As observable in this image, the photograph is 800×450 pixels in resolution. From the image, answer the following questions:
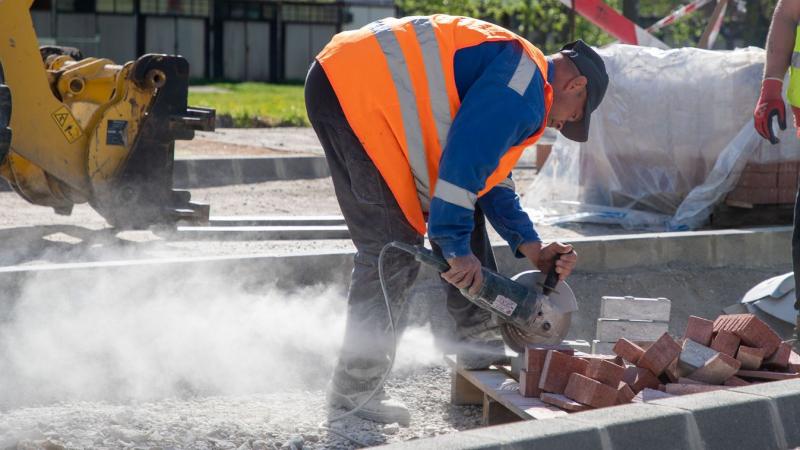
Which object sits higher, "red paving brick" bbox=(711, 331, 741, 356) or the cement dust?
"red paving brick" bbox=(711, 331, 741, 356)

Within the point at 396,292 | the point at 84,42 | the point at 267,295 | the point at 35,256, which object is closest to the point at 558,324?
the point at 396,292

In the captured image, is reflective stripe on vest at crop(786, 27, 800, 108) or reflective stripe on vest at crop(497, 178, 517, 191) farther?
reflective stripe on vest at crop(786, 27, 800, 108)

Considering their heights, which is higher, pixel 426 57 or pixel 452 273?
pixel 426 57

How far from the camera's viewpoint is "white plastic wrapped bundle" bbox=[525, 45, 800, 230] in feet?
27.7

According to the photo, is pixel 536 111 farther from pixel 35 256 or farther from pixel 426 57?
pixel 35 256

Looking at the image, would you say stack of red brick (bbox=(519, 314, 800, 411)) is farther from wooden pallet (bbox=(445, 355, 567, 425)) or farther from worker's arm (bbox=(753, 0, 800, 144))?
worker's arm (bbox=(753, 0, 800, 144))

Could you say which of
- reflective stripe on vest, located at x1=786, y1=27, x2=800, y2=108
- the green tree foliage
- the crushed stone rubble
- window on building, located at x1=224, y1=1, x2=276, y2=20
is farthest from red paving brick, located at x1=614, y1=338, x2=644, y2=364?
window on building, located at x1=224, y1=1, x2=276, y2=20

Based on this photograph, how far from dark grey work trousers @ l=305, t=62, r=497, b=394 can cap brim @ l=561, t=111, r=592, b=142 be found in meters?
0.69

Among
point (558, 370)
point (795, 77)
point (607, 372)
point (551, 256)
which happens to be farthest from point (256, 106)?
point (607, 372)

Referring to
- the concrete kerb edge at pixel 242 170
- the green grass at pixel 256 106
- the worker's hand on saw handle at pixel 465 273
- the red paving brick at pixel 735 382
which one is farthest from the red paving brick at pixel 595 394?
the green grass at pixel 256 106

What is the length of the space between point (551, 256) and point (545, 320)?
0.28m

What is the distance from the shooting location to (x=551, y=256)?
4.74 m

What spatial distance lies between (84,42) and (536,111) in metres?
29.2

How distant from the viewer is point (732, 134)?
28.0 feet
